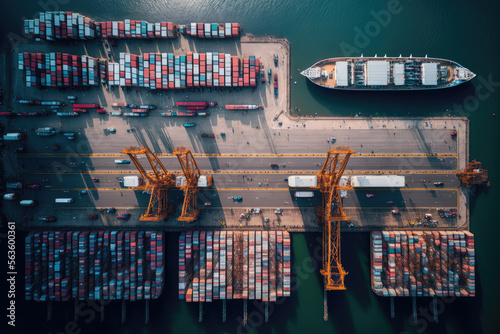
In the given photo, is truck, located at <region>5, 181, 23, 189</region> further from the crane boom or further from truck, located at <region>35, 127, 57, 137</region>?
the crane boom

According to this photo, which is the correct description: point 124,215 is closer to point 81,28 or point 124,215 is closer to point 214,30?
point 81,28

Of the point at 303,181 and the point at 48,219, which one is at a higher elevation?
the point at 303,181

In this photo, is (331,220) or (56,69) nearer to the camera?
(331,220)

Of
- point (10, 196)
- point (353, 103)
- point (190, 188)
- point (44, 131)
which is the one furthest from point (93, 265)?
point (353, 103)

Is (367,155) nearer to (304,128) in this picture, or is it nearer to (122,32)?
(304,128)

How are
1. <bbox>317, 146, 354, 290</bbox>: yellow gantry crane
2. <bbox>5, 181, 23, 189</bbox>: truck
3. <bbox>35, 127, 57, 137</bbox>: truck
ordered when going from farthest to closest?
<bbox>35, 127, 57, 137</bbox>: truck → <bbox>5, 181, 23, 189</bbox>: truck → <bbox>317, 146, 354, 290</bbox>: yellow gantry crane

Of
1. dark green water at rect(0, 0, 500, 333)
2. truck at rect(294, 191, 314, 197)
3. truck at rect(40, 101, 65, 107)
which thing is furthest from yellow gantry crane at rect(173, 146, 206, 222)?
truck at rect(40, 101, 65, 107)
